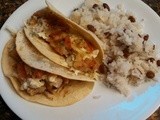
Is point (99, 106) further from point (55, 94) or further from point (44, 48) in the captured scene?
point (44, 48)

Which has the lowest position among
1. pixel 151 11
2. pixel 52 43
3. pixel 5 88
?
pixel 5 88

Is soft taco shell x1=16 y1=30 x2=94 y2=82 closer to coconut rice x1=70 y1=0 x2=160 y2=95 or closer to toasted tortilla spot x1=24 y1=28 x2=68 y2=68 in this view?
toasted tortilla spot x1=24 y1=28 x2=68 y2=68

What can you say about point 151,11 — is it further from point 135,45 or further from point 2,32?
→ point 2,32

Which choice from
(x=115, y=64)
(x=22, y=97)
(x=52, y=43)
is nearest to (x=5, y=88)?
(x=22, y=97)

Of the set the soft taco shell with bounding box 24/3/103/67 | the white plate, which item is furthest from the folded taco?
the white plate

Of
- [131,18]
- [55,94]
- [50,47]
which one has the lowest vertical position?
[55,94]

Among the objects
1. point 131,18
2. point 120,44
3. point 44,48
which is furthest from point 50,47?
point 131,18
